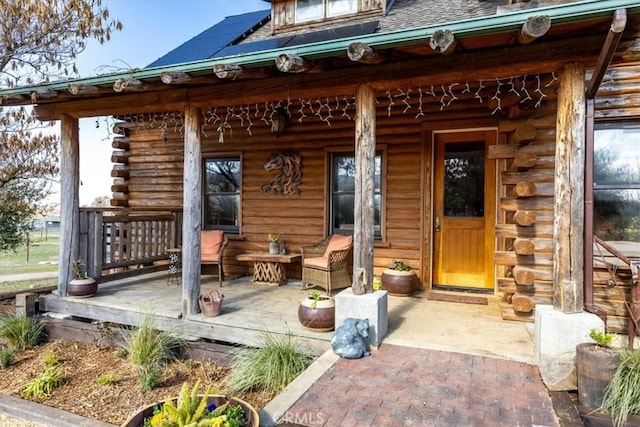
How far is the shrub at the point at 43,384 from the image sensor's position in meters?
3.25

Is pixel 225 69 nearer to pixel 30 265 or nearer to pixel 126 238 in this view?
pixel 126 238

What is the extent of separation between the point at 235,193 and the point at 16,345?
3.48 metres

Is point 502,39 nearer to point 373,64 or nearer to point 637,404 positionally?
point 373,64

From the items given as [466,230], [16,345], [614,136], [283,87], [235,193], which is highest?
[283,87]

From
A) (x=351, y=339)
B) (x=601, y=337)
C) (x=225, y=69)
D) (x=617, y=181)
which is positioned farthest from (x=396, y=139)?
(x=601, y=337)

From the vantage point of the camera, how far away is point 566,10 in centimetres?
242

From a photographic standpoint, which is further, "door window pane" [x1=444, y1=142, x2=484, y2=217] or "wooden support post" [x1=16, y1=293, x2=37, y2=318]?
"door window pane" [x1=444, y1=142, x2=484, y2=217]

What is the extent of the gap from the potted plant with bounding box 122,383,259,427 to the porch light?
4300mm

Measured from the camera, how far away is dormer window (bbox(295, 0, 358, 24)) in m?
5.92

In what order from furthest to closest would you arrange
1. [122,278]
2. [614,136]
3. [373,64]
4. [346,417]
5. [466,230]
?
[122,278] → [466,230] → [614,136] → [373,64] → [346,417]

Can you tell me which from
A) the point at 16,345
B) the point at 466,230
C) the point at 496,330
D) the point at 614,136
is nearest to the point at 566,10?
the point at 614,136

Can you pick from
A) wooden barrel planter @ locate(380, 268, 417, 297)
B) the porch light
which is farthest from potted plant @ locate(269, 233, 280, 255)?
wooden barrel planter @ locate(380, 268, 417, 297)

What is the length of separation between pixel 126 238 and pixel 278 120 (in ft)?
10.1

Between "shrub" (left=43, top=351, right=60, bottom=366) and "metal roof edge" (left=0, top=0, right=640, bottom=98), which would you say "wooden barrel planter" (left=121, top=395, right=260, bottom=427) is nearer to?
"shrub" (left=43, top=351, right=60, bottom=366)
